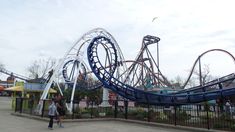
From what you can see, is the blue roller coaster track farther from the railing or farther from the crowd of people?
the crowd of people

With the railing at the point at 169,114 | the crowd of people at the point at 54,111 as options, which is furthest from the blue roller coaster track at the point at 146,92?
the crowd of people at the point at 54,111

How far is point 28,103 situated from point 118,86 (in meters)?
8.71

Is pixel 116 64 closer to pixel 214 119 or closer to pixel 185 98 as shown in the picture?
pixel 185 98

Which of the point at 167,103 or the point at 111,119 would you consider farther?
the point at 167,103

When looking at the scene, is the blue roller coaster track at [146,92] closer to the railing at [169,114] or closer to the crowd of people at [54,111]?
the railing at [169,114]

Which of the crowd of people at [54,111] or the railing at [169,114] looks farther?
the railing at [169,114]

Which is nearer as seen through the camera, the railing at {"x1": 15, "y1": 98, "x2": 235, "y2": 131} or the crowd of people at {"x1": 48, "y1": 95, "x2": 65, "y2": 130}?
the crowd of people at {"x1": 48, "y1": 95, "x2": 65, "y2": 130}

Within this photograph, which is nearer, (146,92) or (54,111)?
(54,111)

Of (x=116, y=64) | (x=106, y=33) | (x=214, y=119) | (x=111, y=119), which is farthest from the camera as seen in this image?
(x=116, y=64)

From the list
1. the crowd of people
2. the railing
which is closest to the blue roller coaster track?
the railing

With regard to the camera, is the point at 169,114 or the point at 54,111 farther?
the point at 169,114

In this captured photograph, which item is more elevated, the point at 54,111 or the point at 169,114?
the point at 54,111

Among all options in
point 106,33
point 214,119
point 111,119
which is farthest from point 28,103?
point 214,119

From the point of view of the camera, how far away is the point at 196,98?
19906 millimetres
